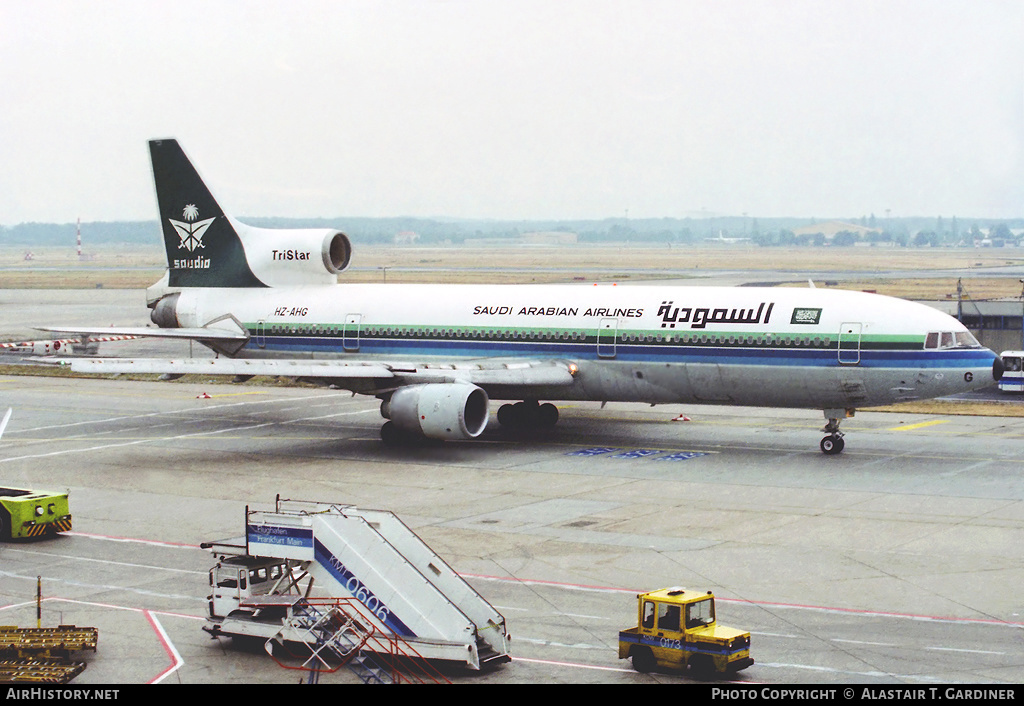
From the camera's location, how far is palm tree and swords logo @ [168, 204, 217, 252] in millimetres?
47156

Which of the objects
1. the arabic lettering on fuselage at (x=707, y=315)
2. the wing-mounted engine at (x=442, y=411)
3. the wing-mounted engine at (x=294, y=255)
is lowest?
the wing-mounted engine at (x=442, y=411)

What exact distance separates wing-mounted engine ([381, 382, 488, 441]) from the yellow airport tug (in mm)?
18241

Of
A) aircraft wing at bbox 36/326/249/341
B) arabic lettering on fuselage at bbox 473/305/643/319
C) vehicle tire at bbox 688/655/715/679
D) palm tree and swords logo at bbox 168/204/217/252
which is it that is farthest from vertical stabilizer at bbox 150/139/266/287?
vehicle tire at bbox 688/655/715/679

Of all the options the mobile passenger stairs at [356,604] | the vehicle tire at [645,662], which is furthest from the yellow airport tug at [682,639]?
the mobile passenger stairs at [356,604]

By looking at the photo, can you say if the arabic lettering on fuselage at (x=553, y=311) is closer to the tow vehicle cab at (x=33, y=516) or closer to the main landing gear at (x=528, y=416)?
the main landing gear at (x=528, y=416)

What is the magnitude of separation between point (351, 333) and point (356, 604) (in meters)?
24.8

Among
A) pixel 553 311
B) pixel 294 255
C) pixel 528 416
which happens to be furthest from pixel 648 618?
pixel 294 255

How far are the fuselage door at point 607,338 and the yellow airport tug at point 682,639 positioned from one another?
20381 millimetres

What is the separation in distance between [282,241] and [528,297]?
34.4ft

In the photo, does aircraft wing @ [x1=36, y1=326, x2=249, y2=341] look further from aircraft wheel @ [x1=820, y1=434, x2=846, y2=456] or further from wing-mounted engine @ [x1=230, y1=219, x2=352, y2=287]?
aircraft wheel @ [x1=820, y1=434, x2=846, y2=456]

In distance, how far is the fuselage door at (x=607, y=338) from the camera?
39.4 meters

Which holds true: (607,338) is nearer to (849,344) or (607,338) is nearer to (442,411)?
(442,411)

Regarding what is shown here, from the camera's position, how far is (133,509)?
31.4 metres
